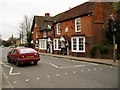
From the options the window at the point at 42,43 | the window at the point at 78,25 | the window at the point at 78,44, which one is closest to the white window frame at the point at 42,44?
the window at the point at 42,43

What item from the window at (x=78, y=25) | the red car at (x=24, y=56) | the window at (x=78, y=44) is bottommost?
the red car at (x=24, y=56)

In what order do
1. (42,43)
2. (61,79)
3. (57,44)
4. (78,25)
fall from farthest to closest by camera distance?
(42,43), (57,44), (78,25), (61,79)

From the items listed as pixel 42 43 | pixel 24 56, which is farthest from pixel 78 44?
pixel 42 43

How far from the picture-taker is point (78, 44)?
794 inches

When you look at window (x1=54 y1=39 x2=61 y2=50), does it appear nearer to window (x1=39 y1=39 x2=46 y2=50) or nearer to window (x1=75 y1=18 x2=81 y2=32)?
window (x1=75 y1=18 x2=81 y2=32)

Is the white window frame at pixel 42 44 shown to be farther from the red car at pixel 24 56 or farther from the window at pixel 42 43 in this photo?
the red car at pixel 24 56

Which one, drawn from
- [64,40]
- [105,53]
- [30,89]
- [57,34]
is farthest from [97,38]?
[30,89]

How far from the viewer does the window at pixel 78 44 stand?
774 inches

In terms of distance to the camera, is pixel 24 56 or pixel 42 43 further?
pixel 42 43

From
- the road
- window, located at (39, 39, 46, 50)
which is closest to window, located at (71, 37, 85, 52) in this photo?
the road

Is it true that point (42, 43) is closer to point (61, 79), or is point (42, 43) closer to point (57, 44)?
point (57, 44)

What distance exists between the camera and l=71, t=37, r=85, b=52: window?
64.5 ft

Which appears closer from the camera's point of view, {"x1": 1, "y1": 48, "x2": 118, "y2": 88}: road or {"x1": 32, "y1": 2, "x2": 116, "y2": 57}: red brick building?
{"x1": 1, "y1": 48, "x2": 118, "y2": 88}: road

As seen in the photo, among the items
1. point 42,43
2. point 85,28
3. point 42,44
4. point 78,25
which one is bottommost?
point 42,44
